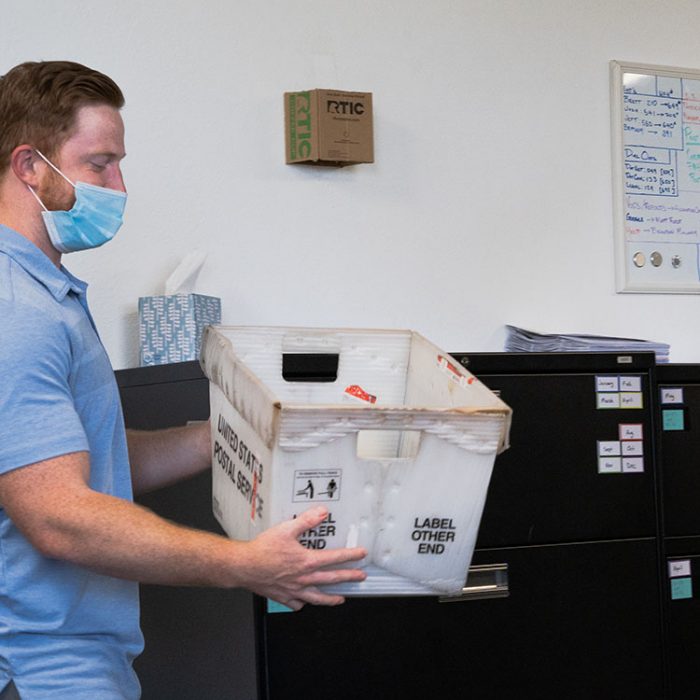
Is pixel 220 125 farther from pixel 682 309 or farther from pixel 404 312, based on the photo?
pixel 682 309

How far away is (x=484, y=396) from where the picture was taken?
1.36 metres

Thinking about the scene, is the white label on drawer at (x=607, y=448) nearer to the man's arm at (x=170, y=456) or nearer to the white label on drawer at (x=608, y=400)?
the white label on drawer at (x=608, y=400)

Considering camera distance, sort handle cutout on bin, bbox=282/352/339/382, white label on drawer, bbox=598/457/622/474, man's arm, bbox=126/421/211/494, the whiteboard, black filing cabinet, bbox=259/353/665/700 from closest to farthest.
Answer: man's arm, bbox=126/421/211/494 < handle cutout on bin, bbox=282/352/339/382 < black filing cabinet, bbox=259/353/665/700 < white label on drawer, bbox=598/457/622/474 < the whiteboard

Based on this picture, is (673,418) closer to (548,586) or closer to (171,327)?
(548,586)

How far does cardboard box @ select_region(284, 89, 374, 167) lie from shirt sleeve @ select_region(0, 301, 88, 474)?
1.41m

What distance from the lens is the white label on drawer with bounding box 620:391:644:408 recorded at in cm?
236

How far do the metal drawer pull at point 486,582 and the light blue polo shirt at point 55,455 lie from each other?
0.91 metres

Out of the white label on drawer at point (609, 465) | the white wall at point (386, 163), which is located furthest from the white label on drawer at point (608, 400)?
the white wall at point (386, 163)

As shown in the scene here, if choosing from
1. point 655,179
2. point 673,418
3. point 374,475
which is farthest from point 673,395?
point 374,475

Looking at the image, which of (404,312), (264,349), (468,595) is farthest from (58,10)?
(468,595)

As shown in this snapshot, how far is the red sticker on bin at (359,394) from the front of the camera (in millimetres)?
1637

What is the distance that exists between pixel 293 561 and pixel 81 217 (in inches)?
23.2

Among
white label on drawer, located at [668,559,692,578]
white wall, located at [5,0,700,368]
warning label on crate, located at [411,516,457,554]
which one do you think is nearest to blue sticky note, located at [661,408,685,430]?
white label on drawer, located at [668,559,692,578]

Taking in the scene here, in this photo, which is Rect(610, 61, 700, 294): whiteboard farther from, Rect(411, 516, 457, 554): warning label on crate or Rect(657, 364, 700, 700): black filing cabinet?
Rect(411, 516, 457, 554): warning label on crate
